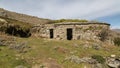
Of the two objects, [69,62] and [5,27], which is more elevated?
[5,27]

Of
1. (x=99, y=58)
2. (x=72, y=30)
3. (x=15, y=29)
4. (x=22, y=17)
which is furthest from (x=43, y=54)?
(x=22, y=17)

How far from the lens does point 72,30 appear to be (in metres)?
36.7

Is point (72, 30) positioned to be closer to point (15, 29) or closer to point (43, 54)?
point (15, 29)

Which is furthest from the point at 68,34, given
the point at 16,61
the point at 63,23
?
the point at 16,61

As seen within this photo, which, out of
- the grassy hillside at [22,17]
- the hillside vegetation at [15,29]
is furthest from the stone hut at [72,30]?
the grassy hillside at [22,17]

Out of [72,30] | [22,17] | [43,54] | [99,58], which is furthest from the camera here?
[22,17]

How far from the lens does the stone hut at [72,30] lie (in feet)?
117

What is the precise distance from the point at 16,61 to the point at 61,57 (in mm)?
5057

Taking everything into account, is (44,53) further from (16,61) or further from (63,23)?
(63,23)

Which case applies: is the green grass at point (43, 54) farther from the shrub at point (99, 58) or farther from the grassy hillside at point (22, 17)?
the grassy hillside at point (22, 17)

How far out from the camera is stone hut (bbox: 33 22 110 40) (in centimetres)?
3562

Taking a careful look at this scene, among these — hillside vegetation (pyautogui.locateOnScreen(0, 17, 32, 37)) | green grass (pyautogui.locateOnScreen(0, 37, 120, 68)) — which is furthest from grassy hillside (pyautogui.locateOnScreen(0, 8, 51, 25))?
green grass (pyautogui.locateOnScreen(0, 37, 120, 68))

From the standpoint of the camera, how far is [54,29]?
37.6 meters

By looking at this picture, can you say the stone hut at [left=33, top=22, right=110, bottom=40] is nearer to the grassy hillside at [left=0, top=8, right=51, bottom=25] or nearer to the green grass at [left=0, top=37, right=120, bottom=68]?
the grassy hillside at [left=0, top=8, right=51, bottom=25]
